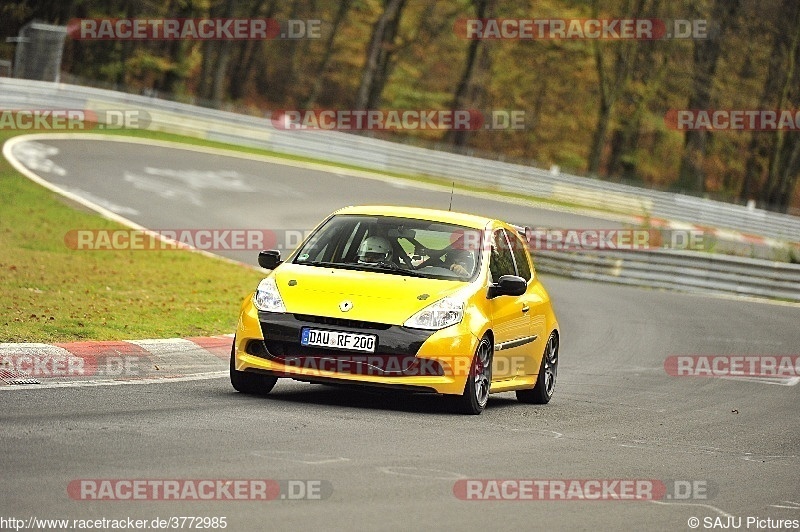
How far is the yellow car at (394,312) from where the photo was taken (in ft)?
32.9

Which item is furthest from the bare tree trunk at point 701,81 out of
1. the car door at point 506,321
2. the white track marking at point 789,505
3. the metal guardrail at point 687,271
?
the white track marking at point 789,505

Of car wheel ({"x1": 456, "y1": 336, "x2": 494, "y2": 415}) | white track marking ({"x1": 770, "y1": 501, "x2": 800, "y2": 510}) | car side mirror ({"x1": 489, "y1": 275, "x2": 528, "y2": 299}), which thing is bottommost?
car wheel ({"x1": 456, "y1": 336, "x2": 494, "y2": 415})

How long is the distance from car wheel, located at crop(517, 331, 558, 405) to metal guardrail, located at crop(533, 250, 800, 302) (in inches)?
587

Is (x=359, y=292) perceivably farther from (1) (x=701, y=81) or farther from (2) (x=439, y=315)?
(1) (x=701, y=81)

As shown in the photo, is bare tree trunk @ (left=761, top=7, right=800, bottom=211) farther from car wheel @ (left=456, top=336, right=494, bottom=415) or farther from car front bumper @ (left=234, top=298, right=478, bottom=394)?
A: car front bumper @ (left=234, top=298, right=478, bottom=394)

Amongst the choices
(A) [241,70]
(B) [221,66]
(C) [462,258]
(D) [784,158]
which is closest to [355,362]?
(C) [462,258]

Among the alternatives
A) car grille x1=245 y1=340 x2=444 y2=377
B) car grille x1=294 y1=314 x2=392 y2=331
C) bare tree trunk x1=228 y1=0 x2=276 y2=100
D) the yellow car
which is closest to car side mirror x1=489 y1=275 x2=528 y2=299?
the yellow car

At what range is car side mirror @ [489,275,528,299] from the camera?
10906 millimetres

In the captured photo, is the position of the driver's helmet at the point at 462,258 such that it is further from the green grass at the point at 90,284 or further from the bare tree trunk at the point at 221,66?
the bare tree trunk at the point at 221,66

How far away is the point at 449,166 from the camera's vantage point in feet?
148

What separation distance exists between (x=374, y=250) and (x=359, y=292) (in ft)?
3.04

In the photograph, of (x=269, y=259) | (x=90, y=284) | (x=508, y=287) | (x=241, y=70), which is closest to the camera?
(x=508, y=287)

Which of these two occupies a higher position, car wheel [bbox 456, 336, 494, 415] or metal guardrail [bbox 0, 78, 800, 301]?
car wheel [bbox 456, 336, 494, 415]

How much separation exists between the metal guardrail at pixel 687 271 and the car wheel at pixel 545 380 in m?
14.9
